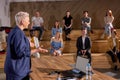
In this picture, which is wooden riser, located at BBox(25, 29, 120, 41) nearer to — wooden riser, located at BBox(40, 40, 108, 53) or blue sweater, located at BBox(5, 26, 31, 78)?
wooden riser, located at BBox(40, 40, 108, 53)

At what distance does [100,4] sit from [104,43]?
3.46 m

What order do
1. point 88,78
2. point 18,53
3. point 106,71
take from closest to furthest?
1. point 18,53
2. point 88,78
3. point 106,71

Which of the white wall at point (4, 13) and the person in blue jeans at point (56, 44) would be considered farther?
the white wall at point (4, 13)

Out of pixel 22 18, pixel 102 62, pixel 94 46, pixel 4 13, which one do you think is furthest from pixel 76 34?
pixel 22 18

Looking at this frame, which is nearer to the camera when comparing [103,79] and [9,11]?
[103,79]

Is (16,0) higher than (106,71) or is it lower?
higher

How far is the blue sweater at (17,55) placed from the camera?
142 inches

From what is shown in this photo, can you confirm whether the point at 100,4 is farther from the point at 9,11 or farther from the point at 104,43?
the point at 9,11

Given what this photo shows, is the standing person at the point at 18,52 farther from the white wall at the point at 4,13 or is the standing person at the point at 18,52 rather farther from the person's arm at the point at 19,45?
the white wall at the point at 4,13

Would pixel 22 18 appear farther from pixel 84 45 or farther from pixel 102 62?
pixel 102 62

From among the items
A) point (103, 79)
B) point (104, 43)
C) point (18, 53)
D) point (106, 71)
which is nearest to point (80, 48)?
point (106, 71)

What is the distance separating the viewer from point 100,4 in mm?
15234

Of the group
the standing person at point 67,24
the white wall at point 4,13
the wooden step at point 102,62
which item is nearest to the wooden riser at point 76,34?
the standing person at point 67,24

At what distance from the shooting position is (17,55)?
142 inches
